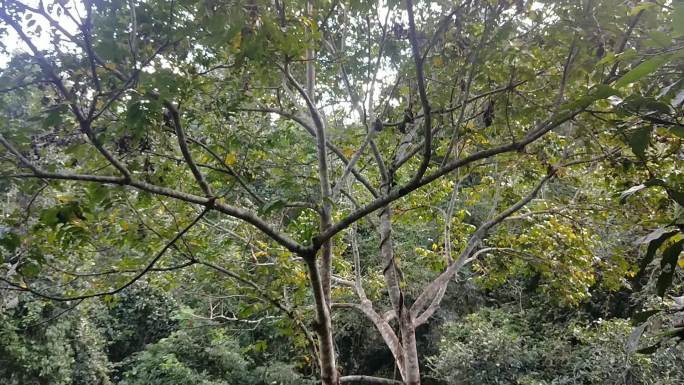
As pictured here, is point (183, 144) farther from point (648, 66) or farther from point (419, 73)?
point (648, 66)

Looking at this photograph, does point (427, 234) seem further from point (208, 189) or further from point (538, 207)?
point (208, 189)

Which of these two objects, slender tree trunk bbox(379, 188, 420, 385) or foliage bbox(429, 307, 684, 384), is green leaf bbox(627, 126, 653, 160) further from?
foliage bbox(429, 307, 684, 384)

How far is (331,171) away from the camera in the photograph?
12.9 ft

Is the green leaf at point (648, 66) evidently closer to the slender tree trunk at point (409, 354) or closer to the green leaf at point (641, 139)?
the green leaf at point (641, 139)

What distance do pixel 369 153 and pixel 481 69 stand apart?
1.66 metres

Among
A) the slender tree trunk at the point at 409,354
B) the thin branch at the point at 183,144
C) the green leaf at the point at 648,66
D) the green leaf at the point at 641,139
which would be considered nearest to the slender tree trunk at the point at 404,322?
the slender tree trunk at the point at 409,354

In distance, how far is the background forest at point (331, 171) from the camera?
163 cm

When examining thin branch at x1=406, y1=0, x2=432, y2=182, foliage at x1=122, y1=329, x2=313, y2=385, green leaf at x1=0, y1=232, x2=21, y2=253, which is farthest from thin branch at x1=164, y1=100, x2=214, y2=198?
foliage at x1=122, y1=329, x2=313, y2=385

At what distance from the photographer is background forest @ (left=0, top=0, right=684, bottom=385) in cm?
163

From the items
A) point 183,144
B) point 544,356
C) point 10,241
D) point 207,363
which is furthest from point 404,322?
point 207,363

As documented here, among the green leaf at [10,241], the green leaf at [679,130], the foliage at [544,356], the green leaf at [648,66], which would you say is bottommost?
the foliage at [544,356]

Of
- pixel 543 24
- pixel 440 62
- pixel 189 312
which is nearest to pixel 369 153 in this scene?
pixel 440 62

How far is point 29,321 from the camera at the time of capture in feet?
18.2

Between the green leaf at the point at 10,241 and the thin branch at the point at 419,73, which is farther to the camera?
the green leaf at the point at 10,241
